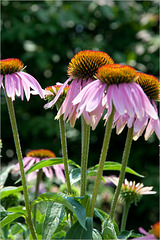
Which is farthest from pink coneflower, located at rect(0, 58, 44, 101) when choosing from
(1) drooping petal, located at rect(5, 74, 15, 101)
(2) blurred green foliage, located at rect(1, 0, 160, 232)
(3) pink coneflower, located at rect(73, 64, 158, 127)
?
(2) blurred green foliage, located at rect(1, 0, 160, 232)

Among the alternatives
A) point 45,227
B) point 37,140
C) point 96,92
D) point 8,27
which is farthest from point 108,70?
point 8,27

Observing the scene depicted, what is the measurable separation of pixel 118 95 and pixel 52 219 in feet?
0.69

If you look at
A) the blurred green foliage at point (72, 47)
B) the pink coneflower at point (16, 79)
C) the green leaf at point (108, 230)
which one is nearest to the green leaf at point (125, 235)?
the green leaf at point (108, 230)

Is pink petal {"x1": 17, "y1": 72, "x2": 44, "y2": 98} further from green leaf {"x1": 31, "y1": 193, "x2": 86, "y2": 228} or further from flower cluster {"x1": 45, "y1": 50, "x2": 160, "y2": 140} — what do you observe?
green leaf {"x1": 31, "y1": 193, "x2": 86, "y2": 228}

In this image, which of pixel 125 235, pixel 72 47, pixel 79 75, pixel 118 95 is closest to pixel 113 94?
pixel 118 95

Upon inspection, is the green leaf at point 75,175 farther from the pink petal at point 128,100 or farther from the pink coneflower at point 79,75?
the pink petal at point 128,100

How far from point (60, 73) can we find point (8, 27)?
54 centimetres

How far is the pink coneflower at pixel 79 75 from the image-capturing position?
66 cm

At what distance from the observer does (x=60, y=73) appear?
2969 mm

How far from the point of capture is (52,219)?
1.86 feet

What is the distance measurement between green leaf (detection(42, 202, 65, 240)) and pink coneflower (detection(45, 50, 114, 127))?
6.1 inches

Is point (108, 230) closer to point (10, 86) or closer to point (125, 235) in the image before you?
point (125, 235)

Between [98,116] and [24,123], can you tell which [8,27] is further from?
[98,116]

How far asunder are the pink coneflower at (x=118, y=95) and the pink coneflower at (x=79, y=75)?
7 centimetres
